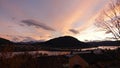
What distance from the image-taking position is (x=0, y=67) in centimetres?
2842

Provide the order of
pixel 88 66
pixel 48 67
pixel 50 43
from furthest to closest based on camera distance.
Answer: pixel 50 43
pixel 48 67
pixel 88 66

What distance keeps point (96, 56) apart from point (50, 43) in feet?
482

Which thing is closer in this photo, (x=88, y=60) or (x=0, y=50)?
(x=0, y=50)

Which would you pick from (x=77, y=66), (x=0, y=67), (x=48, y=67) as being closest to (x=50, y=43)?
(x=48, y=67)

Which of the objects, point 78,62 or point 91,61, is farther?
point 78,62

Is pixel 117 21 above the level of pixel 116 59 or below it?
above

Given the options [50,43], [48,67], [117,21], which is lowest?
[48,67]

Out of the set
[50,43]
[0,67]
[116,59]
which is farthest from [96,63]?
[50,43]

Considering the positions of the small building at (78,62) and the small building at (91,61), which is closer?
the small building at (91,61)

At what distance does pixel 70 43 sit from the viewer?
19725 centimetres

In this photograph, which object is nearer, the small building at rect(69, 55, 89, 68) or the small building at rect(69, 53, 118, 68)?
the small building at rect(69, 53, 118, 68)

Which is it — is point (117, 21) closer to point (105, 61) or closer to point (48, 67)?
point (105, 61)

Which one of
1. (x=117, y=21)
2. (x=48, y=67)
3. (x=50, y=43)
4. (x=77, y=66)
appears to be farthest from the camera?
(x=50, y=43)

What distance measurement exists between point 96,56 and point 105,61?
1581 mm
